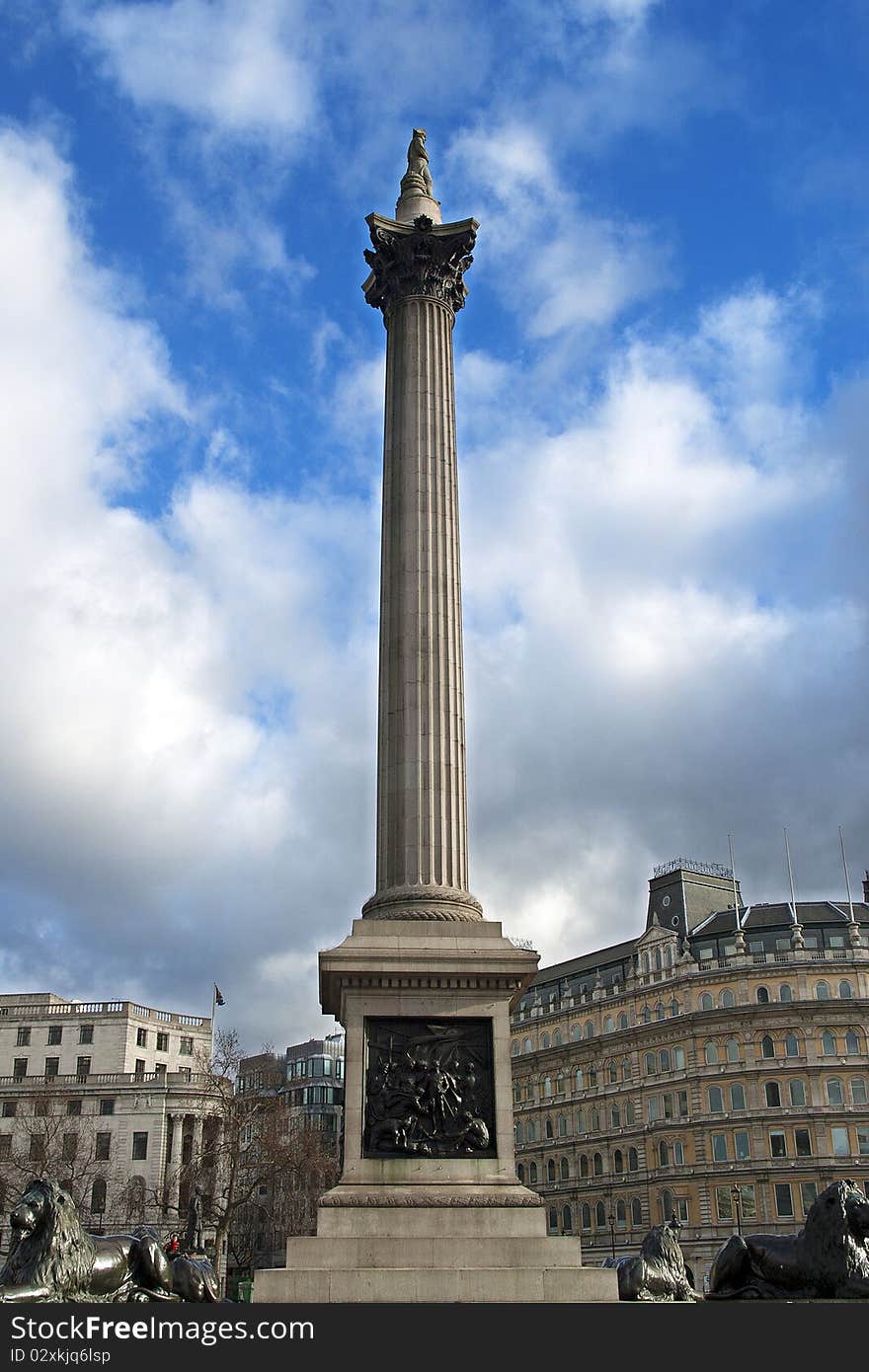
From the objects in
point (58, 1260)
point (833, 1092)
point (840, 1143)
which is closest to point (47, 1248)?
point (58, 1260)

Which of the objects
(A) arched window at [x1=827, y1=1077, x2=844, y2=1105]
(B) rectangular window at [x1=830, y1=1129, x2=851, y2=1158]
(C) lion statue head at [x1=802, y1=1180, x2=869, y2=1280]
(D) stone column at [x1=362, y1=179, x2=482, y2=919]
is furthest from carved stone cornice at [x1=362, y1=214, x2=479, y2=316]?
(B) rectangular window at [x1=830, y1=1129, x2=851, y2=1158]

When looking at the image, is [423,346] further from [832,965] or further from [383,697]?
[832,965]

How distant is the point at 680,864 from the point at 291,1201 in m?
37.7

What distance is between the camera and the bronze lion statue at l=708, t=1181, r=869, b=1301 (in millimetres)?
17578

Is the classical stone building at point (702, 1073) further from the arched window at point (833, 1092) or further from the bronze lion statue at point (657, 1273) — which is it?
the bronze lion statue at point (657, 1273)

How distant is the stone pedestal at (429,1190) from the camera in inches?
819

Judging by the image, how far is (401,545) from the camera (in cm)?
2930

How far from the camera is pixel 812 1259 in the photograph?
18.1 m

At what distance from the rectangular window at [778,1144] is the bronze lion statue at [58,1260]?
2676 inches

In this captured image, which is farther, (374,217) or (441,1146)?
(374,217)

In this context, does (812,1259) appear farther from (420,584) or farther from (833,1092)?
(833,1092)

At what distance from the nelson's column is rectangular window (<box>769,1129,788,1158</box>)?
6124cm

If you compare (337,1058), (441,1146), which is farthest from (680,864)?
(441,1146)


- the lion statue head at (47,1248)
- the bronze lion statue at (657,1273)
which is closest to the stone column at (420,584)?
the bronze lion statue at (657,1273)
